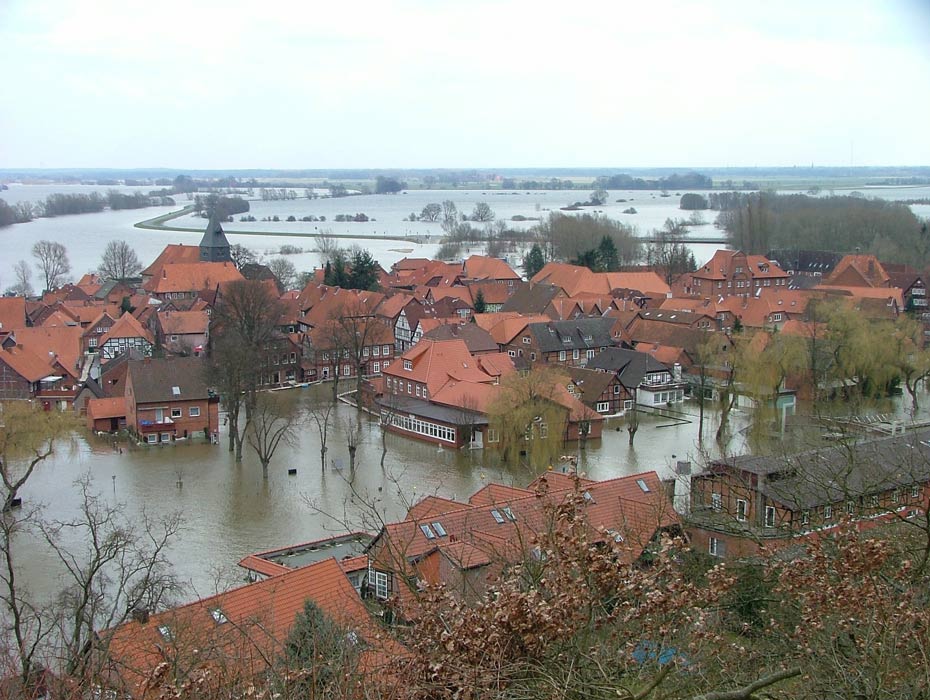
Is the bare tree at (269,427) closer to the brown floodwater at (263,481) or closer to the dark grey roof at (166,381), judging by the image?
the brown floodwater at (263,481)

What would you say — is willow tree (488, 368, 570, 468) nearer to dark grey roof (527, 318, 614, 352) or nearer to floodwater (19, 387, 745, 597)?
floodwater (19, 387, 745, 597)

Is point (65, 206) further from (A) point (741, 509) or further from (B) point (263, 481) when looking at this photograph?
(A) point (741, 509)

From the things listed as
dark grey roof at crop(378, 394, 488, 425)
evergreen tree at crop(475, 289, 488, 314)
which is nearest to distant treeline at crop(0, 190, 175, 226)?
evergreen tree at crop(475, 289, 488, 314)

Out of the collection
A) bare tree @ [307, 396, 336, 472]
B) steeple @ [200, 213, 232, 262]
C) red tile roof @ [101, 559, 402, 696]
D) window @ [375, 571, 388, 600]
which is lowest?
bare tree @ [307, 396, 336, 472]

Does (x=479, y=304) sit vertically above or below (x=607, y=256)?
below

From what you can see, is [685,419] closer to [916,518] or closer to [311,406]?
[311,406]

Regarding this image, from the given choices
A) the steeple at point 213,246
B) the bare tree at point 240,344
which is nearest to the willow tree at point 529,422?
the bare tree at point 240,344

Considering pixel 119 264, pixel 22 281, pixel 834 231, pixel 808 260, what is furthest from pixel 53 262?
pixel 834 231
